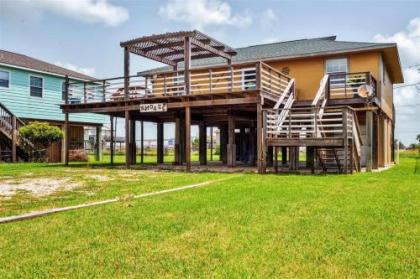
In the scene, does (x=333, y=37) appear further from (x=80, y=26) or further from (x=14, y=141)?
(x=14, y=141)

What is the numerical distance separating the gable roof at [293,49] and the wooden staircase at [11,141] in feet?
→ 24.0

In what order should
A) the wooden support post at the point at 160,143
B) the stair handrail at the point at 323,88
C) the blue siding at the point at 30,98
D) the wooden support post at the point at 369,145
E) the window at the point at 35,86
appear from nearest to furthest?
the wooden support post at the point at 369,145 < the stair handrail at the point at 323,88 < the wooden support post at the point at 160,143 < the blue siding at the point at 30,98 < the window at the point at 35,86

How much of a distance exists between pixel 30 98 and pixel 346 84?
16739 mm

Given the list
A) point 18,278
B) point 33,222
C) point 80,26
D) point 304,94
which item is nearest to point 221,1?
point 304,94

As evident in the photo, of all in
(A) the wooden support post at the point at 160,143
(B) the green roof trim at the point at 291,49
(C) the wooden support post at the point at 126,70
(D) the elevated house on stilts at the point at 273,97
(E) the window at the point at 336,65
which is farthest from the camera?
(A) the wooden support post at the point at 160,143

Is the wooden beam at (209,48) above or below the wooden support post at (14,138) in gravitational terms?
above

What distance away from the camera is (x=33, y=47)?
3150 cm

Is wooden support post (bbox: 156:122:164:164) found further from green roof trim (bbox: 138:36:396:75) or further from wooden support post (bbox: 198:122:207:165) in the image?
green roof trim (bbox: 138:36:396:75)

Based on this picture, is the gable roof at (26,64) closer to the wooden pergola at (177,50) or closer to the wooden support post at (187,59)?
the wooden pergola at (177,50)

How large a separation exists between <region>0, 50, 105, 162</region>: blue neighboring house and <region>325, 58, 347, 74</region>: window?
1361 cm

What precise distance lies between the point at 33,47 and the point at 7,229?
29249 mm

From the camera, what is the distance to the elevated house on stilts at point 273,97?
45.4 ft

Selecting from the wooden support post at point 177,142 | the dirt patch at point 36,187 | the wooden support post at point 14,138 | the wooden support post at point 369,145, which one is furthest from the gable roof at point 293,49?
the dirt patch at point 36,187

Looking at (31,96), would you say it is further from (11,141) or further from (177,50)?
(177,50)
